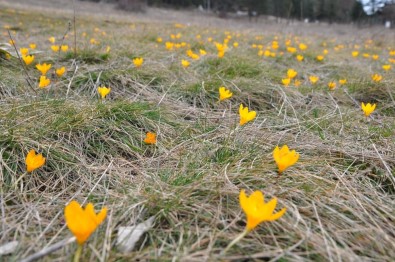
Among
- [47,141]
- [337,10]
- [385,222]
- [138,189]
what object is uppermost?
[337,10]

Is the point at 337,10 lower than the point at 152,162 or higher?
higher

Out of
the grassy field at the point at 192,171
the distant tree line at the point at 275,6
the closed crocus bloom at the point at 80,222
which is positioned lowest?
the grassy field at the point at 192,171

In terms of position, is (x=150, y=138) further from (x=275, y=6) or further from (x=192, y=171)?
(x=275, y=6)

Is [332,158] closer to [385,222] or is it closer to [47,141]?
[385,222]

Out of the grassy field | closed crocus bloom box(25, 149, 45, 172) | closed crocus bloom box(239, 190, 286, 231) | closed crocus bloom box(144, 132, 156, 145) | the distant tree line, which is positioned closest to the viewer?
closed crocus bloom box(239, 190, 286, 231)

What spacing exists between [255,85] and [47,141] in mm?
1895

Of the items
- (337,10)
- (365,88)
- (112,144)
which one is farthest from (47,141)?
(337,10)

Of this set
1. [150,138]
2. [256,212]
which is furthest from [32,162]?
[256,212]

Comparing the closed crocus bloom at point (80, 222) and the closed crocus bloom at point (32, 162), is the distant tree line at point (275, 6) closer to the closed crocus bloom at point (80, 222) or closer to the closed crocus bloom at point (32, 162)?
the closed crocus bloom at point (32, 162)

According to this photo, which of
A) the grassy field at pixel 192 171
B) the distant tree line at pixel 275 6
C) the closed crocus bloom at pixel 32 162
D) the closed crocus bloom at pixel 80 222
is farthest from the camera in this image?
the distant tree line at pixel 275 6

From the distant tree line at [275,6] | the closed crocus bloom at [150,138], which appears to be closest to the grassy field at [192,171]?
the closed crocus bloom at [150,138]

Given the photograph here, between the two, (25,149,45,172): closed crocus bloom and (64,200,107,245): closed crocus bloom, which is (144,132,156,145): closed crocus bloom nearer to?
(25,149,45,172): closed crocus bloom

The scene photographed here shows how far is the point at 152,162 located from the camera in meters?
1.81

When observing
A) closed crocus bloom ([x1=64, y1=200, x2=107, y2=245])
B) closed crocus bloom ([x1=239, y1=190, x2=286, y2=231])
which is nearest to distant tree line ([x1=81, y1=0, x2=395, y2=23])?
closed crocus bloom ([x1=239, y1=190, x2=286, y2=231])
